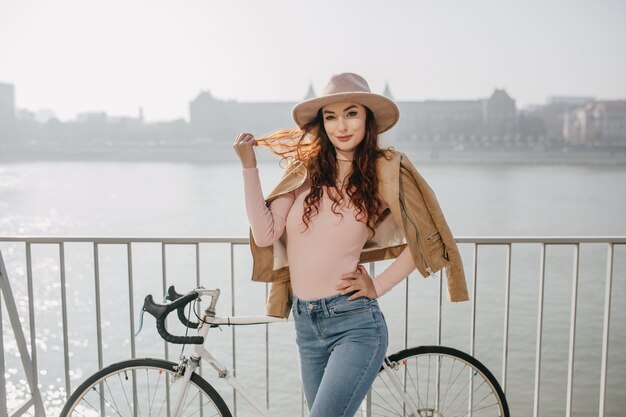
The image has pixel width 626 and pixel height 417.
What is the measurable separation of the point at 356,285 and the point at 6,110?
63.1 meters

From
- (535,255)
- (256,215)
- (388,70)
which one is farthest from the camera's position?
(388,70)

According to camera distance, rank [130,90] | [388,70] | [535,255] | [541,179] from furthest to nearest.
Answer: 1. [130,90]
2. [388,70]
3. [541,179]
4. [535,255]

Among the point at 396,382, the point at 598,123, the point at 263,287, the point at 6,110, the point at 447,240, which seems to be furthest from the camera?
the point at 598,123

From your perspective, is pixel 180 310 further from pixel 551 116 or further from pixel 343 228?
pixel 551 116

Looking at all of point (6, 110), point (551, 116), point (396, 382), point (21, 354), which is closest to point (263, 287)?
point (21, 354)

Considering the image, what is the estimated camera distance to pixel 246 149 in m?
1.61

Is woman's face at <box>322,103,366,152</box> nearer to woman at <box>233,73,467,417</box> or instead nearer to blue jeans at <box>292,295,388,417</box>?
woman at <box>233,73,467,417</box>

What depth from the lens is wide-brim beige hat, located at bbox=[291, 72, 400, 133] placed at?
1635mm

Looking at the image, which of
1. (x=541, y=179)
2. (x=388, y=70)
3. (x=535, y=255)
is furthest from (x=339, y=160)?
(x=388, y=70)

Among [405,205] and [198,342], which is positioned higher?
[405,205]

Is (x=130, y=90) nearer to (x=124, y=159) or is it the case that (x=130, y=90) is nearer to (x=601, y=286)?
(x=124, y=159)

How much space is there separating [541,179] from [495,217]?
736 inches

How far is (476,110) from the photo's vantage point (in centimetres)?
7488

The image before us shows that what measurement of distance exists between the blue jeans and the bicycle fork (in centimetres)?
21
